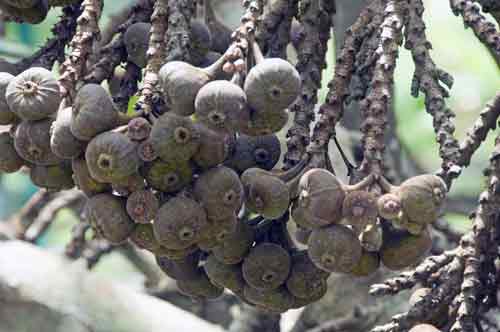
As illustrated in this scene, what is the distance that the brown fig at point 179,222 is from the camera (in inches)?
56.6

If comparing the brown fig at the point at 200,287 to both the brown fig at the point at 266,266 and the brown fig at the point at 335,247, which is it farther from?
the brown fig at the point at 335,247

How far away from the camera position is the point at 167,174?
4.74 feet

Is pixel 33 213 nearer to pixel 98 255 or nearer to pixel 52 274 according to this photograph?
pixel 98 255

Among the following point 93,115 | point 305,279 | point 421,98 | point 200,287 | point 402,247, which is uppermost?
point 93,115

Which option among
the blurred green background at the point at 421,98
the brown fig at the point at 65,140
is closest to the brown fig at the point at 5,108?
the brown fig at the point at 65,140

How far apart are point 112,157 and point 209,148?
0.43 feet

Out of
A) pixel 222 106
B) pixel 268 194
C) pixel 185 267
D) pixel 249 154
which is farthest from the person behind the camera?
pixel 185 267

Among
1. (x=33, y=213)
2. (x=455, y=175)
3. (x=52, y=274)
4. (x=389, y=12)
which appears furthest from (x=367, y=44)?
(x=33, y=213)

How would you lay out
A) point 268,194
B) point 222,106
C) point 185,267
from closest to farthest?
point 222,106 < point 268,194 < point 185,267

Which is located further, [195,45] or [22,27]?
[22,27]

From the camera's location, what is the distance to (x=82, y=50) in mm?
1605

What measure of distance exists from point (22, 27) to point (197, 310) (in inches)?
76.5

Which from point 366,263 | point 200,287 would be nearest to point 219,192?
point 366,263

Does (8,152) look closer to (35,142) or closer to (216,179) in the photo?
(35,142)
